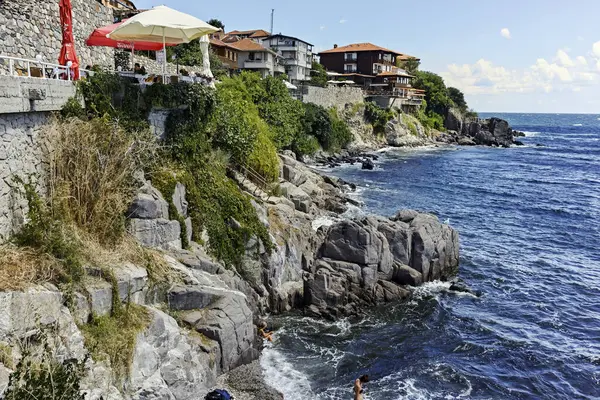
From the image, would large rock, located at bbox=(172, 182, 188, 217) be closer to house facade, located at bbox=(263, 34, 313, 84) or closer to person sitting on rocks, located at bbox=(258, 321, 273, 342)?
person sitting on rocks, located at bbox=(258, 321, 273, 342)

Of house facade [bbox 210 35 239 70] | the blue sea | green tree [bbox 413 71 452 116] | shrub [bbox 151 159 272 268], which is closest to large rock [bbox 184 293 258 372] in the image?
the blue sea

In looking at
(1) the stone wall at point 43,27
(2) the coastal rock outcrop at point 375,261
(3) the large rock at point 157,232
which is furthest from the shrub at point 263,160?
(3) the large rock at point 157,232

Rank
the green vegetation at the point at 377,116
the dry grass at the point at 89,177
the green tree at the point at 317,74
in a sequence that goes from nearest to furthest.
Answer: the dry grass at the point at 89,177
the green vegetation at the point at 377,116
the green tree at the point at 317,74

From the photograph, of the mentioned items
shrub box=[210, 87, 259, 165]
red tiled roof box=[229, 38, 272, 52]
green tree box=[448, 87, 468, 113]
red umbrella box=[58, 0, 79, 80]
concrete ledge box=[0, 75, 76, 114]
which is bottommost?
shrub box=[210, 87, 259, 165]

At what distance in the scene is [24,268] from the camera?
12102 millimetres

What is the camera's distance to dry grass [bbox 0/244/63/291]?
37.9ft

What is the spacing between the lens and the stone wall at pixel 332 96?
70.1 meters

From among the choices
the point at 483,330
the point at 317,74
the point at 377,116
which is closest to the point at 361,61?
the point at 317,74

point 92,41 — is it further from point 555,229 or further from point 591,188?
point 591,188

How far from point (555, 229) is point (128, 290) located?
36.9 meters

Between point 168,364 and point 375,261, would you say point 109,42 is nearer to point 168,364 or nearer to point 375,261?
point 168,364

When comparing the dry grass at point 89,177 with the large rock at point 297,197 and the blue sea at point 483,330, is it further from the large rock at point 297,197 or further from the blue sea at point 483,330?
the large rock at point 297,197

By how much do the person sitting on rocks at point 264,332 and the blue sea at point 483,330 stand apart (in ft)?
1.45

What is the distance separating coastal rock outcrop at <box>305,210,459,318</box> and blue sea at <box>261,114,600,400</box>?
88cm
